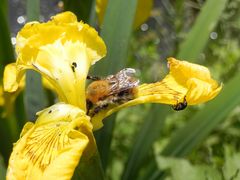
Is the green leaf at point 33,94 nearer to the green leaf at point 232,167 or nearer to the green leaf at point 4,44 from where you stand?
the green leaf at point 4,44

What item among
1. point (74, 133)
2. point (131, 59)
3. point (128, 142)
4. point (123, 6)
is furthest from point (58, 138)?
point (131, 59)

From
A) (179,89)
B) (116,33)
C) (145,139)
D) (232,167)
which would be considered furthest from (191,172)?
(145,139)

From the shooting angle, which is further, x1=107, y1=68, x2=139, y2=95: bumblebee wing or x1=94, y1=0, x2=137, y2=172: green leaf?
x1=94, y1=0, x2=137, y2=172: green leaf

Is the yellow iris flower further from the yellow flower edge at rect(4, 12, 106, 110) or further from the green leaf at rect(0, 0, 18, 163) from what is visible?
the green leaf at rect(0, 0, 18, 163)

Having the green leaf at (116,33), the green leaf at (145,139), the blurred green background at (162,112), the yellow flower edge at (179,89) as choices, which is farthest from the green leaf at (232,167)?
the green leaf at (145,139)

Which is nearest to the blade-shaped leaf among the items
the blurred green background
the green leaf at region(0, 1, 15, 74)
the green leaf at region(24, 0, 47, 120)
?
the blurred green background

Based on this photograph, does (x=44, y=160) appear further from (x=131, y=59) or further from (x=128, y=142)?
(x=131, y=59)
